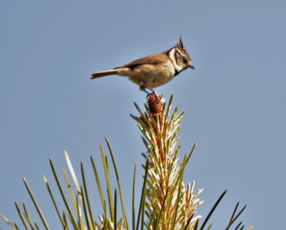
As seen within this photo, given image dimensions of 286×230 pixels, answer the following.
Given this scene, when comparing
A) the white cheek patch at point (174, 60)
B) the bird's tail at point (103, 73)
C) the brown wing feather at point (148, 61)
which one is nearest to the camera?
the bird's tail at point (103, 73)

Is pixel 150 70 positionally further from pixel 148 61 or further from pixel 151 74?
pixel 148 61

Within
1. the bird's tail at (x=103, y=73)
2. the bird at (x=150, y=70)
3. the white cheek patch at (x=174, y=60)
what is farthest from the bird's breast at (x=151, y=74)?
the white cheek patch at (x=174, y=60)

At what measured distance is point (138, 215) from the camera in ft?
5.13

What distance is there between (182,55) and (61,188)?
5579 millimetres

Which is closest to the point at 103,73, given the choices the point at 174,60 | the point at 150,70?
the point at 150,70

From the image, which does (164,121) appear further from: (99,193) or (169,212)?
(99,193)

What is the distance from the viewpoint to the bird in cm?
600

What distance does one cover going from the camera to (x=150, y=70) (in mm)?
6043

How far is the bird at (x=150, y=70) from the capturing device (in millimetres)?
6004

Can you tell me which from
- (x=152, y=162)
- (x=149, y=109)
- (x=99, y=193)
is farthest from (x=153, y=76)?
(x=99, y=193)

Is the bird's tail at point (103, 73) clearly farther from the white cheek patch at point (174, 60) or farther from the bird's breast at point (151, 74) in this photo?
the white cheek patch at point (174, 60)

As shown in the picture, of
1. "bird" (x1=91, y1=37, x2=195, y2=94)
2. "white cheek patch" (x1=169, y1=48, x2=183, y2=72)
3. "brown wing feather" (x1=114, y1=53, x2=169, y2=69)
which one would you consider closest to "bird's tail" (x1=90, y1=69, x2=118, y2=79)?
"bird" (x1=91, y1=37, x2=195, y2=94)

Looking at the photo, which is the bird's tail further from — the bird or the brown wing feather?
the brown wing feather

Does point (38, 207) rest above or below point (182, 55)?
below
